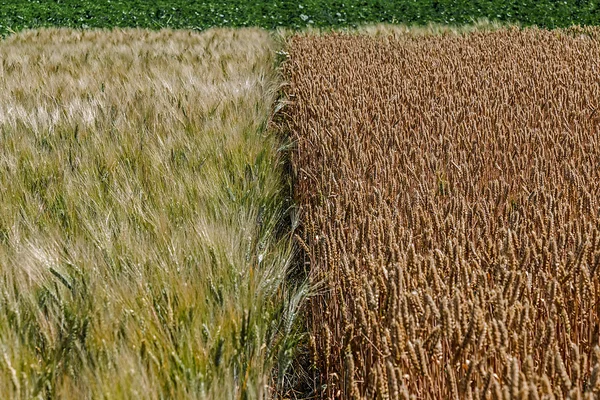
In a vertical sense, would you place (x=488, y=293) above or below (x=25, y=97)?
above

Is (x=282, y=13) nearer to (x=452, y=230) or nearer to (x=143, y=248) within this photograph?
(x=452, y=230)

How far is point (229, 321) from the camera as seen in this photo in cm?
127

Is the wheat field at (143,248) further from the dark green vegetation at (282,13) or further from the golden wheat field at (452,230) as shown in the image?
the dark green vegetation at (282,13)

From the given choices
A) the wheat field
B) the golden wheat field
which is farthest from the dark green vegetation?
the wheat field

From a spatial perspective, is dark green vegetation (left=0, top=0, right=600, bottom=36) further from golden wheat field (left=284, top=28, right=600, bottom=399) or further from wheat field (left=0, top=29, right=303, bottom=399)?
wheat field (left=0, top=29, right=303, bottom=399)

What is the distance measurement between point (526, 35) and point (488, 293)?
6023 mm

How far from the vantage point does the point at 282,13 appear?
11125 mm

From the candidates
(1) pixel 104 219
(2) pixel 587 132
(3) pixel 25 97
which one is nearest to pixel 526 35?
(2) pixel 587 132

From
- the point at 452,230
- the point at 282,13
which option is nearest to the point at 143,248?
the point at 452,230

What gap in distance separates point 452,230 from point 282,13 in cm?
989

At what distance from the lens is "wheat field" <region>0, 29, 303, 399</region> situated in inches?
44.1

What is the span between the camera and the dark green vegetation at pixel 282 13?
10.6 m

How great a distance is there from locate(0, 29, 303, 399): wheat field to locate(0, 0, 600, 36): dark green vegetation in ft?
24.7

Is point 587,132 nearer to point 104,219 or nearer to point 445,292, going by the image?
point 445,292
